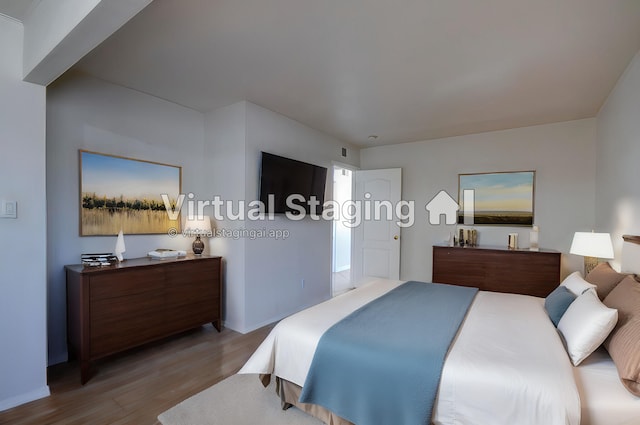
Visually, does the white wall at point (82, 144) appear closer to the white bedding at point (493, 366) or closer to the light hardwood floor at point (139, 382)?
the light hardwood floor at point (139, 382)

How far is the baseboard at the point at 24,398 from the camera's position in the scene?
1.98 m

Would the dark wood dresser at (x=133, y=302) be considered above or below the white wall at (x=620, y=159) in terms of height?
below

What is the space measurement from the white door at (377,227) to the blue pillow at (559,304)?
8.77 ft

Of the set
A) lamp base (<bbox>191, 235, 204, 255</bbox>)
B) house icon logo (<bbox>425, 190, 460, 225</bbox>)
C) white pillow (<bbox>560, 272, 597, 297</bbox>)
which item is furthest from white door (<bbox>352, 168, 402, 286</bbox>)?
lamp base (<bbox>191, 235, 204, 255</bbox>)

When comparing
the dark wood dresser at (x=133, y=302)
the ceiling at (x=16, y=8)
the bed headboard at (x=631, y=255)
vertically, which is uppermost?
the ceiling at (x=16, y=8)

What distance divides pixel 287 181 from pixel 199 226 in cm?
115

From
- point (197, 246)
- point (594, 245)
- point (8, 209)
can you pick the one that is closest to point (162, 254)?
point (197, 246)

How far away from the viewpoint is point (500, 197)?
13.9ft

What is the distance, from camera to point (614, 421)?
1239 mm

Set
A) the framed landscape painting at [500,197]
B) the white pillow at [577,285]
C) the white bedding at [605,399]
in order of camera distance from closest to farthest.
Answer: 1. the white bedding at [605,399]
2. the white pillow at [577,285]
3. the framed landscape painting at [500,197]

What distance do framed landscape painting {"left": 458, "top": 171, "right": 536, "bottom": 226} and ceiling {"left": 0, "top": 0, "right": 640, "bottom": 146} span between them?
911 mm

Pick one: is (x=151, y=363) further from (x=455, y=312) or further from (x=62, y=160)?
(x=455, y=312)

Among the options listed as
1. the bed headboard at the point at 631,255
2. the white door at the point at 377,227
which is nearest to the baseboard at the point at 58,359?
the white door at the point at 377,227

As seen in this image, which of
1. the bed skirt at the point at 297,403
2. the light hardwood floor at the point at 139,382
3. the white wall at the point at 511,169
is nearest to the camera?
the bed skirt at the point at 297,403
